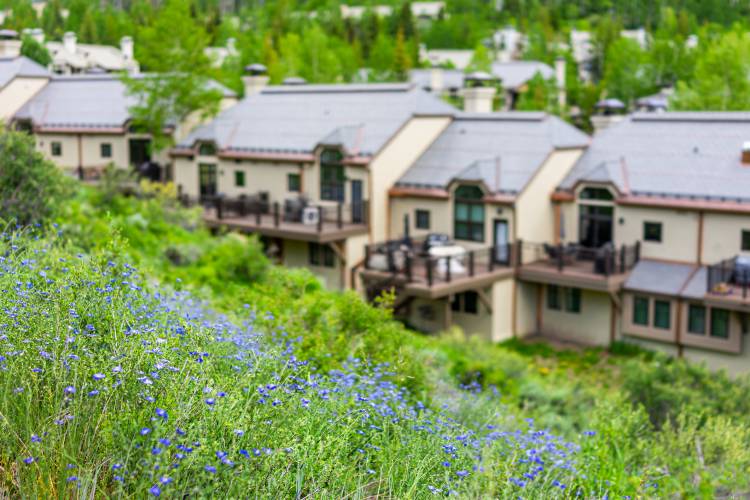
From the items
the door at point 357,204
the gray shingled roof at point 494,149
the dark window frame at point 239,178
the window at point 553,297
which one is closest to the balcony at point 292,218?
the door at point 357,204

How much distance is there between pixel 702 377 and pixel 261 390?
14.7m

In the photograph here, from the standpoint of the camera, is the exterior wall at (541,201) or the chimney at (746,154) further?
the exterior wall at (541,201)

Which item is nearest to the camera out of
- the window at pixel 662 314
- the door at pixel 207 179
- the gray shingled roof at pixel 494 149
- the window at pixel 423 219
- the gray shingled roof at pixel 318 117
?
the window at pixel 662 314

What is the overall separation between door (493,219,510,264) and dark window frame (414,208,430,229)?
2.73 metres

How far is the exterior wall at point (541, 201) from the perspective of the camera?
2972cm

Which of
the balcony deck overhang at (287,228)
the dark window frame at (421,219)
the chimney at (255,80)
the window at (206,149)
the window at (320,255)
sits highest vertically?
the chimney at (255,80)

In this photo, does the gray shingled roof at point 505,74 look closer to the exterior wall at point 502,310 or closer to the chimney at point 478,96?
the chimney at point 478,96

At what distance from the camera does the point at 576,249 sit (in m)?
28.9

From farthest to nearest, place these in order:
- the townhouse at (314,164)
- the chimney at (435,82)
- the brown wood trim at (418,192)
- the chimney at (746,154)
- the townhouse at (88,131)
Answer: the chimney at (435,82) < the townhouse at (88,131) < the townhouse at (314,164) < the brown wood trim at (418,192) < the chimney at (746,154)

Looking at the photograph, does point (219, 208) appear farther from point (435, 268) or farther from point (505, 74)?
point (505, 74)

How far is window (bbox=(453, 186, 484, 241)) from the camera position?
30.5m

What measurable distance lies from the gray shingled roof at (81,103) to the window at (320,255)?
446 inches

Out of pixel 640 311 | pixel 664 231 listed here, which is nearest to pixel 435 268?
pixel 640 311

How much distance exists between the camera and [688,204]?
27531 mm
